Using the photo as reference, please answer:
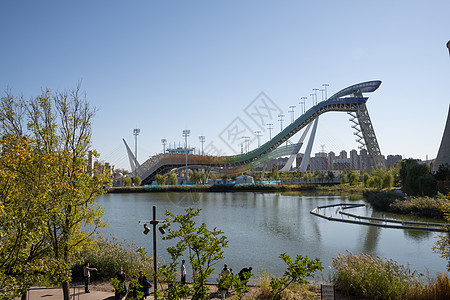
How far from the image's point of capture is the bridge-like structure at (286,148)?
137ft

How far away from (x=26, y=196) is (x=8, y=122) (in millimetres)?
2479

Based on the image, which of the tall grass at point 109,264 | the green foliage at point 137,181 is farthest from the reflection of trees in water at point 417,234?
the green foliage at point 137,181

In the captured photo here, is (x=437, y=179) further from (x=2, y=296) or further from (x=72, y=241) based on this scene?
(x=2, y=296)

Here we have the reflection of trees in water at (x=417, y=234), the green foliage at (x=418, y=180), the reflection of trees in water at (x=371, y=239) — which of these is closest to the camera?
the reflection of trees in water at (x=371, y=239)

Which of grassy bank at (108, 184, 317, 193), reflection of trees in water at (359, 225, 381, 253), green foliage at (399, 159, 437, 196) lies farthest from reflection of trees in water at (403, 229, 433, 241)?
grassy bank at (108, 184, 317, 193)

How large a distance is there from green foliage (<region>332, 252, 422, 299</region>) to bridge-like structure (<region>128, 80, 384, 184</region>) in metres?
36.8

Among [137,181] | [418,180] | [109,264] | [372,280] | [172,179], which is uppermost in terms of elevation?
[418,180]

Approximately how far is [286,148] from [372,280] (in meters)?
43.3

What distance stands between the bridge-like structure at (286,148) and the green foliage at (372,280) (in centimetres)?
3682

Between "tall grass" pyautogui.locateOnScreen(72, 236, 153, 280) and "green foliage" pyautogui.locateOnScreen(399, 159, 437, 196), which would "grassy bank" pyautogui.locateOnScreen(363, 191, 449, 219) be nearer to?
"green foliage" pyautogui.locateOnScreen(399, 159, 437, 196)

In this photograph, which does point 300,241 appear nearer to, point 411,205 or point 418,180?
point 411,205

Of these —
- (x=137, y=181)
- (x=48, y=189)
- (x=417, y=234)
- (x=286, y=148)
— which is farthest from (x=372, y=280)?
(x=137, y=181)

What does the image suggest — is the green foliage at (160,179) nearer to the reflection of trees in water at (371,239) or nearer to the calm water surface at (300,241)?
the calm water surface at (300,241)

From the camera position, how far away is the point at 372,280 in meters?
7.08
